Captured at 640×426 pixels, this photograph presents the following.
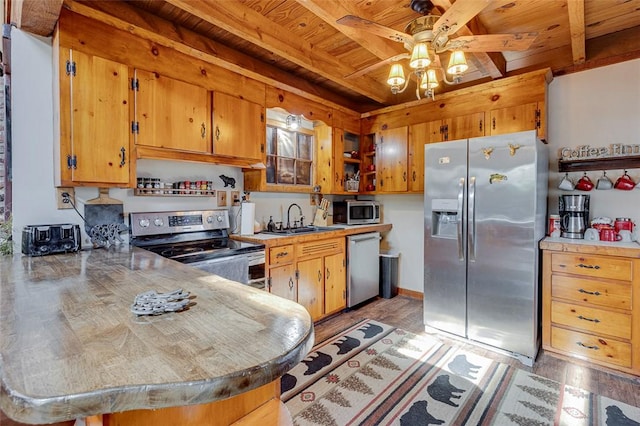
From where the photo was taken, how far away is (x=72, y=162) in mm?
1921

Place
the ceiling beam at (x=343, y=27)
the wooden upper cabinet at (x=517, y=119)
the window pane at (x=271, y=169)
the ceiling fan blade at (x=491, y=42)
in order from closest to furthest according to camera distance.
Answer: the ceiling fan blade at (x=491, y=42) → the ceiling beam at (x=343, y=27) → the wooden upper cabinet at (x=517, y=119) → the window pane at (x=271, y=169)

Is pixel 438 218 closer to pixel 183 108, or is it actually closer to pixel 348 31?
pixel 348 31

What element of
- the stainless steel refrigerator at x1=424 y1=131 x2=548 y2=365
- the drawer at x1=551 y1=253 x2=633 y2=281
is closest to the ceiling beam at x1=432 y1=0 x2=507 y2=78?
the stainless steel refrigerator at x1=424 y1=131 x2=548 y2=365

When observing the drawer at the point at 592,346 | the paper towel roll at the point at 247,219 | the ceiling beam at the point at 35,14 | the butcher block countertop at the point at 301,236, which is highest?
the ceiling beam at the point at 35,14

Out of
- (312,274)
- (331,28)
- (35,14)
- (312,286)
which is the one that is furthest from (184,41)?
(312,286)

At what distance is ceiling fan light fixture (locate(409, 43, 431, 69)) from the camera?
1.82 meters

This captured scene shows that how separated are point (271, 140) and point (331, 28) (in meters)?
1.29

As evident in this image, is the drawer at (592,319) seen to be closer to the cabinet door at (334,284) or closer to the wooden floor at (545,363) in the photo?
the wooden floor at (545,363)

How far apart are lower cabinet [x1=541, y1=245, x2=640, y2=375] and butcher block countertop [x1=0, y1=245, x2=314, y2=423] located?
8.30 feet

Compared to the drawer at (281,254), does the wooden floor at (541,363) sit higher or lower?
lower

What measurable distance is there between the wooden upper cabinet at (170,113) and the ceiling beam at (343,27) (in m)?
1.13

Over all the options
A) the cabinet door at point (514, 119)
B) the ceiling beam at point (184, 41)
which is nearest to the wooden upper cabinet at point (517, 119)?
the cabinet door at point (514, 119)

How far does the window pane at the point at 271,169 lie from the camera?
133 inches

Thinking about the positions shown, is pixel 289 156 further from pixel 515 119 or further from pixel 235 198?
pixel 515 119
